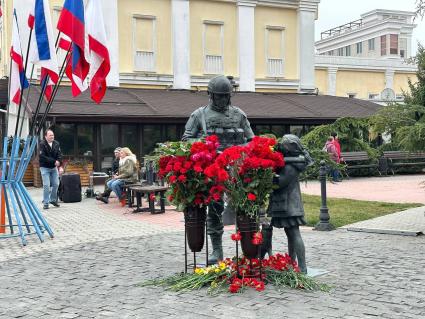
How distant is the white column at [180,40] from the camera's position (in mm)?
24619

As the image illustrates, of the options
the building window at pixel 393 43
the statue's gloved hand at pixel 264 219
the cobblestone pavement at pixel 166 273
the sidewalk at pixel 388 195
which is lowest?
the cobblestone pavement at pixel 166 273

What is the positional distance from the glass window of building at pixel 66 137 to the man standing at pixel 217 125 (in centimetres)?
1531

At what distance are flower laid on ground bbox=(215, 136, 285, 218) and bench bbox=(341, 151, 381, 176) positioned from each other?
16485mm

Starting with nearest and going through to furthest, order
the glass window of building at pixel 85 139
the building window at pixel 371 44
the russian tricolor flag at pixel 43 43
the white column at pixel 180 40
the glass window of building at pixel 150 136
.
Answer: the russian tricolor flag at pixel 43 43 < the glass window of building at pixel 85 139 < the glass window of building at pixel 150 136 < the white column at pixel 180 40 < the building window at pixel 371 44

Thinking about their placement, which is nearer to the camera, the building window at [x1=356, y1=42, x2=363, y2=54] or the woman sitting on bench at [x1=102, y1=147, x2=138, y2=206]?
the woman sitting on bench at [x1=102, y1=147, x2=138, y2=206]

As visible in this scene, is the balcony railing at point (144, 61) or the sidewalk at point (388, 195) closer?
the sidewalk at point (388, 195)

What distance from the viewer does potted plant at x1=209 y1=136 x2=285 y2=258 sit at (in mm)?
5438

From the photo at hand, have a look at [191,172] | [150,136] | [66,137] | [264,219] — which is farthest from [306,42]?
[191,172]

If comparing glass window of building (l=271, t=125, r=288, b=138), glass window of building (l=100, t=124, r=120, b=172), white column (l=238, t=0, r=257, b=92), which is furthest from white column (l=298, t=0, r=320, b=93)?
glass window of building (l=100, t=124, r=120, b=172)

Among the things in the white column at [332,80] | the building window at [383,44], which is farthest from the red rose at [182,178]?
the building window at [383,44]

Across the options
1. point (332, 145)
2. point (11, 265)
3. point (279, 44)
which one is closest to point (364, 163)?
point (332, 145)

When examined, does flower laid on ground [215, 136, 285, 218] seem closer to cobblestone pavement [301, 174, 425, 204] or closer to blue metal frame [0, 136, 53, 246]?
blue metal frame [0, 136, 53, 246]

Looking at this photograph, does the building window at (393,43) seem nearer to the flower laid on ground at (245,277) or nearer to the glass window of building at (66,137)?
the glass window of building at (66,137)

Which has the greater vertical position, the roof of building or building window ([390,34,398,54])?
building window ([390,34,398,54])
